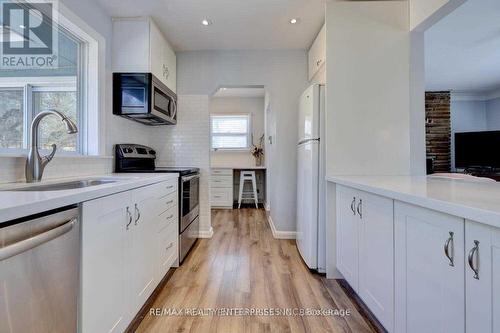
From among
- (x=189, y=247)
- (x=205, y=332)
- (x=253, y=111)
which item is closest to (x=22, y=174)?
(x=205, y=332)

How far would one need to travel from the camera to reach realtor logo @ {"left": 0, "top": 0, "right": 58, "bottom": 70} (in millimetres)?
1593

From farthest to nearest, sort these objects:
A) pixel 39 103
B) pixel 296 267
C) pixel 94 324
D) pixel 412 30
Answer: pixel 296 267, pixel 412 30, pixel 39 103, pixel 94 324

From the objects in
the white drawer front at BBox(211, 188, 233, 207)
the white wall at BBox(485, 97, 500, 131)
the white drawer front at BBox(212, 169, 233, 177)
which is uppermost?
the white wall at BBox(485, 97, 500, 131)

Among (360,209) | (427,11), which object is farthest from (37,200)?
(427,11)

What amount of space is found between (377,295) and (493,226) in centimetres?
92

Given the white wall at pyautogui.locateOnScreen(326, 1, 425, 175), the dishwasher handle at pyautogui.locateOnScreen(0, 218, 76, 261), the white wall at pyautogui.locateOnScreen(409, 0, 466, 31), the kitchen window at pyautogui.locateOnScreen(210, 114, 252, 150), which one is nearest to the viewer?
the dishwasher handle at pyautogui.locateOnScreen(0, 218, 76, 261)

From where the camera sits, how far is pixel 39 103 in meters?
1.83

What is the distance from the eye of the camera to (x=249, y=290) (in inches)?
79.8

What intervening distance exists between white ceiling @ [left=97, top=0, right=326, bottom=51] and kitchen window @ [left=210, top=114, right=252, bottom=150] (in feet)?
9.04

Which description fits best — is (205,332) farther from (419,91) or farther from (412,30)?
(412,30)

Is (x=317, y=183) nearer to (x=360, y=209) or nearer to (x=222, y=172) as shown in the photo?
(x=360, y=209)

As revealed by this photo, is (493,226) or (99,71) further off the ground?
(99,71)

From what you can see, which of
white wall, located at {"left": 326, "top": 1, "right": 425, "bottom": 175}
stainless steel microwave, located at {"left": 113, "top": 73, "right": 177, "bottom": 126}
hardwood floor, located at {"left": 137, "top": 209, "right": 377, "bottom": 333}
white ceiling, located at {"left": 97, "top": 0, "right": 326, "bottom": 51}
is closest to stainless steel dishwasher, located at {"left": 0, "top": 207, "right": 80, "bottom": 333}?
hardwood floor, located at {"left": 137, "top": 209, "right": 377, "bottom": 333}

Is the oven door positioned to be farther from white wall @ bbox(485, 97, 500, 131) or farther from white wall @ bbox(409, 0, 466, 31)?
white wall @ bbox(485, 97, 500, 131)
